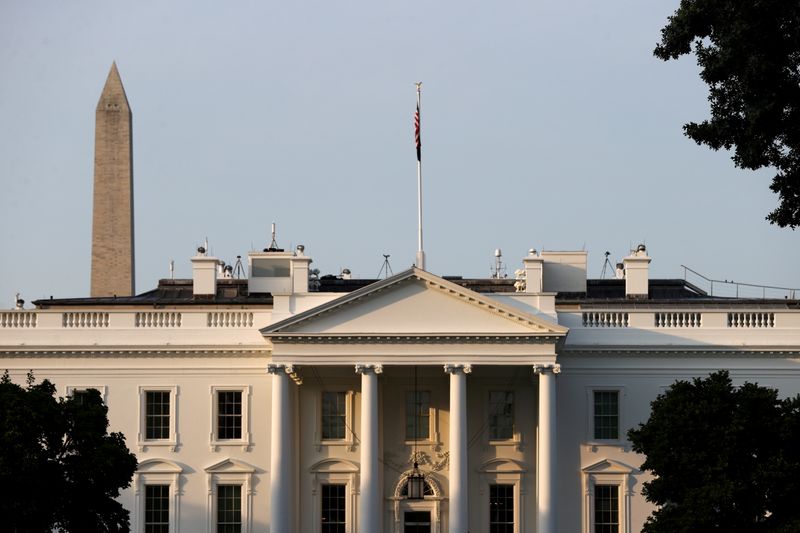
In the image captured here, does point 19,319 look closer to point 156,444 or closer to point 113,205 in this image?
point 156,444

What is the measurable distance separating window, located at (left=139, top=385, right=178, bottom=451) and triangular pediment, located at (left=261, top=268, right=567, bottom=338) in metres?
4.72

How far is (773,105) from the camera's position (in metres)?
36.7

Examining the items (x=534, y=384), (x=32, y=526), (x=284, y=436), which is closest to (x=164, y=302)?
(x=284, y=436)

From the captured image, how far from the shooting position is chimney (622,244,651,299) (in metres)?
66.6

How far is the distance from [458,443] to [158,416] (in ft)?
31.8

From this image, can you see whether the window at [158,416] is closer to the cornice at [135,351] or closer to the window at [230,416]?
the cornice at [135,351]

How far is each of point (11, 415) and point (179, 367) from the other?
Result: 13823 millimetres

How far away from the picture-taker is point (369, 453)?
195 feet

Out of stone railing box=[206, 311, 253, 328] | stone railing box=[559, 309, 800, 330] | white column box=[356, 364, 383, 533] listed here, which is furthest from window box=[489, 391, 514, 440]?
stone railing box=[206, 311, 253, 328]

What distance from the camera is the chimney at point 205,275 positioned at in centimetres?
6612

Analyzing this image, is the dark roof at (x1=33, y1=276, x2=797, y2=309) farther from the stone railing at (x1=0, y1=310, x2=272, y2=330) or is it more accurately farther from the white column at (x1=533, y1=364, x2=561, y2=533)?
the white column at (x1=533, y1=364, x2=561, y2=533)

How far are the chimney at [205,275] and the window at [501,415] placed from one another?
34.4ft

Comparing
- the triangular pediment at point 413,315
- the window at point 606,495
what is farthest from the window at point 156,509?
the window at point 606,495

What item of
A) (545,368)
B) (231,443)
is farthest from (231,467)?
(545,368)
